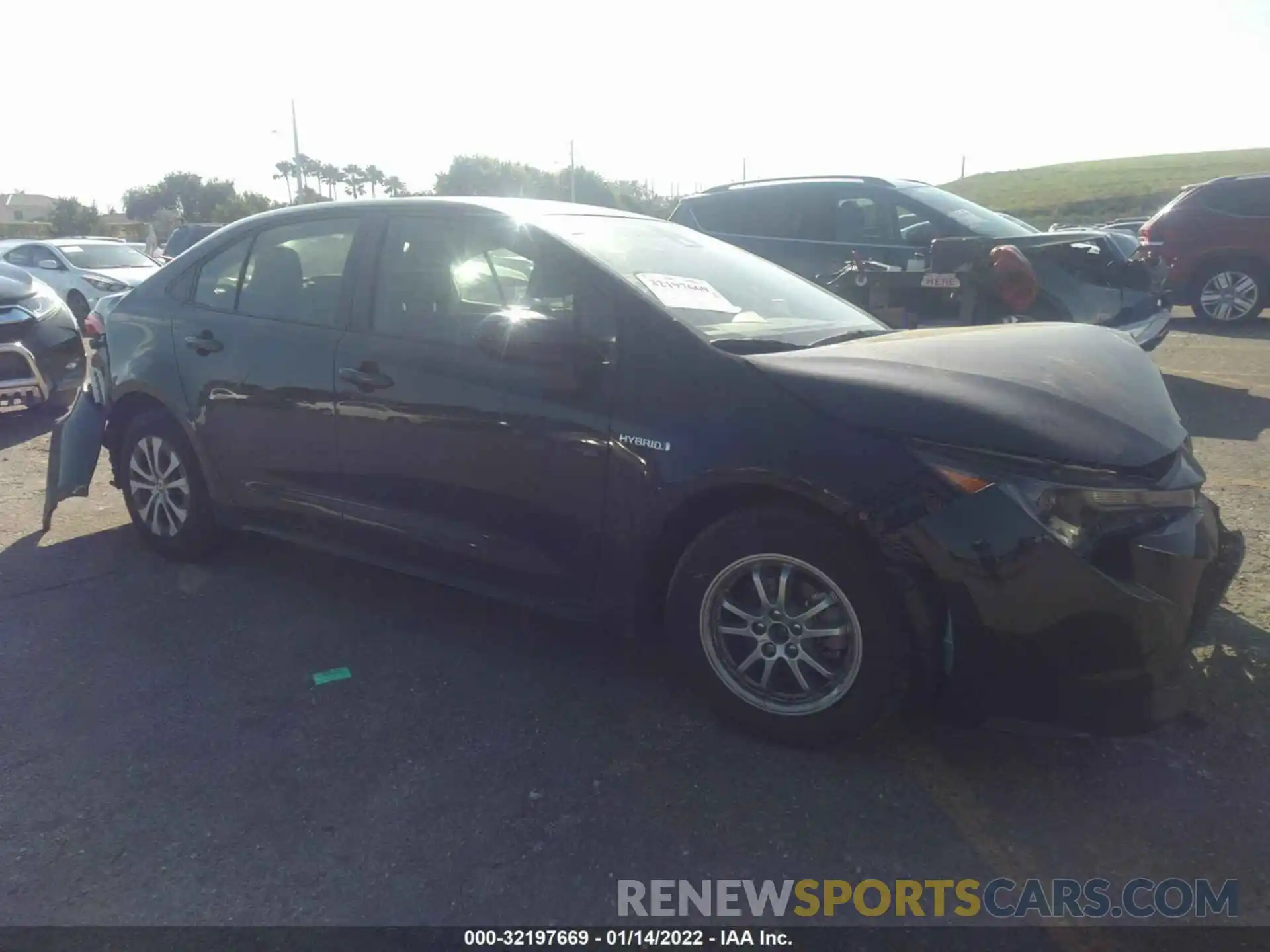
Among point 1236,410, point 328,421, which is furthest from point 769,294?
point 1236,410

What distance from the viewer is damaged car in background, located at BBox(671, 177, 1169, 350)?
6.95 metres

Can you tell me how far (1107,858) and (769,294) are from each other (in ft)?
7.53

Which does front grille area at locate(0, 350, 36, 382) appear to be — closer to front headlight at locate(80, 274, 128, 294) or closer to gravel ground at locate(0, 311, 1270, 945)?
gravel ground at locate(0, 311, 1270, 945)

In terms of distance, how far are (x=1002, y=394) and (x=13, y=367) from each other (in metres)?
7.05

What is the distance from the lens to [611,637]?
386cm

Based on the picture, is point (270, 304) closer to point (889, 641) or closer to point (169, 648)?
point (169, 648)

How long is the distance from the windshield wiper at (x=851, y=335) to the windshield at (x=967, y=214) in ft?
15.5

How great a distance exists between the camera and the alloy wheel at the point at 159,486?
461cm

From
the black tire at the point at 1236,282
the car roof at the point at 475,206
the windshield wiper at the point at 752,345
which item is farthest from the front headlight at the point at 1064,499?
the black tire at the point at 1236,282

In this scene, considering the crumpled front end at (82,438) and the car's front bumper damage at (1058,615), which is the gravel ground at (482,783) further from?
the crumpled front end at (82,438)

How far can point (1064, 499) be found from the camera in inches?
100

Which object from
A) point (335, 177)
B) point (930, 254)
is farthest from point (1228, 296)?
point (335, 177)

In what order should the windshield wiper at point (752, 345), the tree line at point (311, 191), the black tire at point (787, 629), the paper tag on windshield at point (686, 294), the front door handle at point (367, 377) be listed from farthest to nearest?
the tree line at point (311, 191) < the front door handle at point (367, 377) < the paper tag on windshield at point (686, 294) < the windshield wiper at point (752, 345) < the black tire at point (787, 629)

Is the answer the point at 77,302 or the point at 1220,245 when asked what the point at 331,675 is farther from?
the point at 77,302
